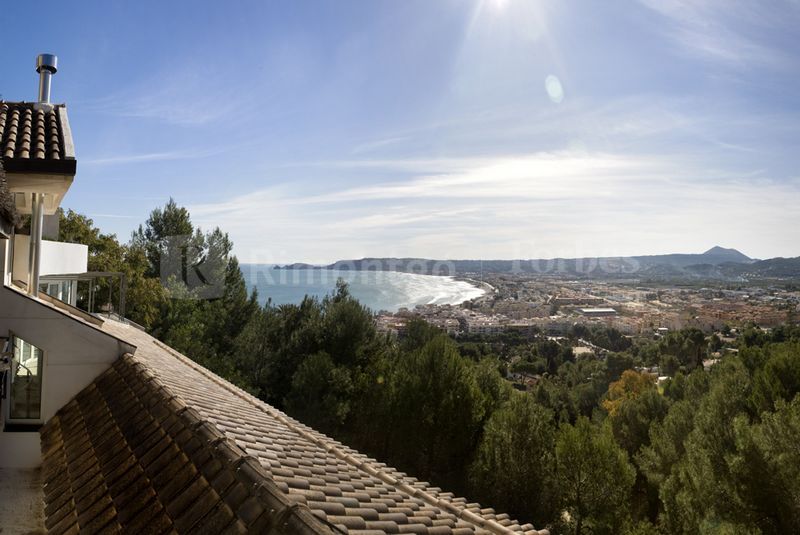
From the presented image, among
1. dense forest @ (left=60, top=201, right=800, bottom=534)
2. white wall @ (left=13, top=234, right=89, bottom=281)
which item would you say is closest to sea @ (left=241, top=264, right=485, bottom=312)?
dense forest @ (left=60, top=201, right=800, bottom=534)

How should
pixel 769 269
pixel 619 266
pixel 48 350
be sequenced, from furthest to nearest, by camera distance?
pixel 619 266 → pixel 769 269 → pixel 48 350

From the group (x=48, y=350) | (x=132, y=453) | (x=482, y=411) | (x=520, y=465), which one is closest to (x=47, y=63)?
(x=48, y=350)

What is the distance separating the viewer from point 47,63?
674 centimetres

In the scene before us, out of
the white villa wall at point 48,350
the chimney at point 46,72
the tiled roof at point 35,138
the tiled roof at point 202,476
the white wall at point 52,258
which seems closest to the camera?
the tiled roof at point 202,476

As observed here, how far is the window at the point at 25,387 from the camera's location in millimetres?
4152

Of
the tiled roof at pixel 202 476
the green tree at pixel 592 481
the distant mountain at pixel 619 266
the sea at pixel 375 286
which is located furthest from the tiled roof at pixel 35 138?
the distant mountain at pixel 619 266

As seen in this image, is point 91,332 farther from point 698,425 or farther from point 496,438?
point 698,425

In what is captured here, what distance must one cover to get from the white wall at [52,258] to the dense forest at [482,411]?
7.74m

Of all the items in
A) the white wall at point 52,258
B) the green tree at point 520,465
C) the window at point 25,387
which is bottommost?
the green tree at point 520,465

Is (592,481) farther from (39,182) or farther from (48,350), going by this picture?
(39,182)

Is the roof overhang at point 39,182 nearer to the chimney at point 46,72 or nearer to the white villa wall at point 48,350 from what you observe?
the white villa wall at point 48,350

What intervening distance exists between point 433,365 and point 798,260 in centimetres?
7820

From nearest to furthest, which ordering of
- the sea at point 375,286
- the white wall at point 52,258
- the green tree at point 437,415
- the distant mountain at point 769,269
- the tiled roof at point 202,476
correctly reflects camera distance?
the tiled roof at point 202,476 < the white wall at point 52,258 < the green tree at point 437,415 < the sea at point 375,286 < the distant mountain at point 769,269

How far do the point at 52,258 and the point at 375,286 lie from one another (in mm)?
91706
